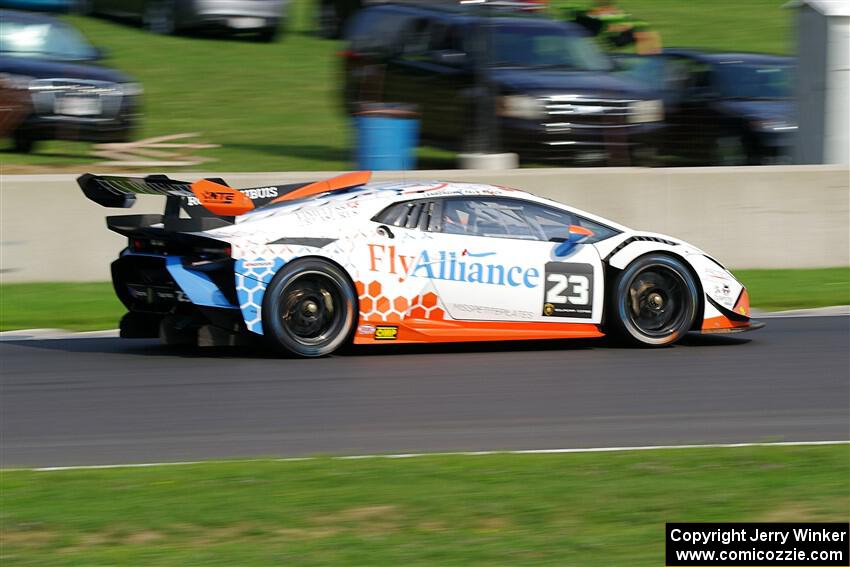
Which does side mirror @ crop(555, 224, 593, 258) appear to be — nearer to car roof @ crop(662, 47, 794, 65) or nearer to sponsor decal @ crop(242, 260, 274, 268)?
sponsor decal @ crop(242, 260, 274, 268)

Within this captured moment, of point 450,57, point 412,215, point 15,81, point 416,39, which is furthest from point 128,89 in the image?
point 412,215

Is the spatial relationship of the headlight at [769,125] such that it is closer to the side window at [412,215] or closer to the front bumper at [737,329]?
the front bumper at [737,329]

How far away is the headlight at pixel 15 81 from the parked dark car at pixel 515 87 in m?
4.16

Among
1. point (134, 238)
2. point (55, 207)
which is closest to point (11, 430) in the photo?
point (134, 238)

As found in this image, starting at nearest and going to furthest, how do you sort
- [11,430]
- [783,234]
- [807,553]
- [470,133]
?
[807,553] < [11,430] < [783,234] < [470,133]

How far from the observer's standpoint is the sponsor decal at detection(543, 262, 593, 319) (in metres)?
10.1

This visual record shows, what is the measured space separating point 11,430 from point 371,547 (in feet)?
10.3

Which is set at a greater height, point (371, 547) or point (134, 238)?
point (134, 238)

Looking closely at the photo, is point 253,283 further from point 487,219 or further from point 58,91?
point 58,91

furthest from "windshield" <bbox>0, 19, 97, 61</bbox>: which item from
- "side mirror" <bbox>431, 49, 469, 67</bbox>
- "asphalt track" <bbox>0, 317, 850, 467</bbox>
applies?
"asphalt track" <bbox>0, 317, 850, 467</bbox>

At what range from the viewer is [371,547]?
5.49m

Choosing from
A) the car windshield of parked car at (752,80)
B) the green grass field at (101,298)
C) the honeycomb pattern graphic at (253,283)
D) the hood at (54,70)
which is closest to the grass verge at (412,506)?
the honeycomb pattern graphic at (253,283)

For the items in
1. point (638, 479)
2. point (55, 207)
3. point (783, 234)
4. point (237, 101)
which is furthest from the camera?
point (237, 101)

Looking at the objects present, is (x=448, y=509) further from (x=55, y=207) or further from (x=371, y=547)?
(x=55, y=207)
